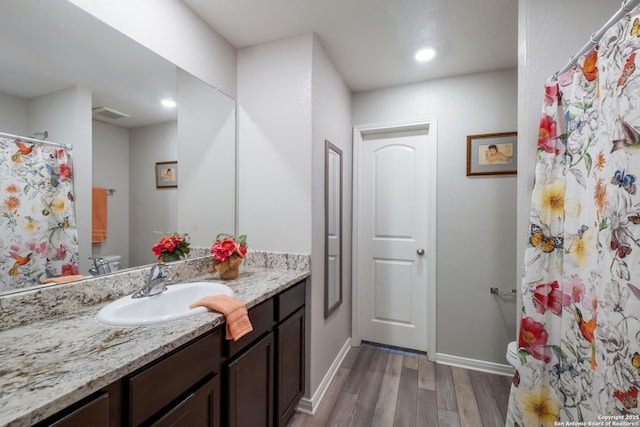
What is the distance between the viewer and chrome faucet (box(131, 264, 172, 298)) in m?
1.23

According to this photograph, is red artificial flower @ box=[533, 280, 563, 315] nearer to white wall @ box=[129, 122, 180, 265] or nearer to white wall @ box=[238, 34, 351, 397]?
white wall @ box=[238, 34, 351, 397]

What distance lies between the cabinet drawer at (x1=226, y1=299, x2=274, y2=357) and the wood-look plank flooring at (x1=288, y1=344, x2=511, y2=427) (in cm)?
79

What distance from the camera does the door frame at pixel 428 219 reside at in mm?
2398

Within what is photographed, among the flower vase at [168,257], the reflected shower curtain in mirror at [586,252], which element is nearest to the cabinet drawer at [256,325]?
the flower vase at [168,257]

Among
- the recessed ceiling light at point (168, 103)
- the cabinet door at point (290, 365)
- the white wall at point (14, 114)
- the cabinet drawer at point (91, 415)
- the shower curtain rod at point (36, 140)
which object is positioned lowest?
the cabinet door at point (290, 365)

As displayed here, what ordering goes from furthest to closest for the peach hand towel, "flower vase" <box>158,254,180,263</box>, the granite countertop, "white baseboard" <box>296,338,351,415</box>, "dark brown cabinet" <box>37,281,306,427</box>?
"white baseboard" <box>296,338,351,415</box> → "flower vase" <box>158,254,180,263</box> → the peach hand towel → "dark brown cabinet" <box>37,281,306,427</box> → the granite countertop

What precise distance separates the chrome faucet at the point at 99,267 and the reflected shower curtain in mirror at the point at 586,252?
6.28 feet

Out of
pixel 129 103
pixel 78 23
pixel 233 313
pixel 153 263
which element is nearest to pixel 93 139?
pixel 129 103

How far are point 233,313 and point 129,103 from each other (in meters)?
1.16

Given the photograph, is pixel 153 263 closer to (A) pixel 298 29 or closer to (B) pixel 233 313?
(B) pixel 233 313

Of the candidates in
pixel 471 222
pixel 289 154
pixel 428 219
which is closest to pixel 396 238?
pixel 428 219

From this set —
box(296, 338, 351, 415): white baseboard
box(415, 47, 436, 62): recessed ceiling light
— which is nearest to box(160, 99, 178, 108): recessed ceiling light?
box(415, 47, 436, 62): recessed ceiling light

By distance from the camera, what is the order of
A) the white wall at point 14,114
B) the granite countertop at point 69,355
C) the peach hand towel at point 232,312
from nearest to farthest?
the granite countertop at point 69,355, the white wall at point 14,114, the peach hand towel at point 232,312

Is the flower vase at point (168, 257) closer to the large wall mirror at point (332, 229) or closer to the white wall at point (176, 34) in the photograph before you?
the large wall mirror at point (332, 229)
